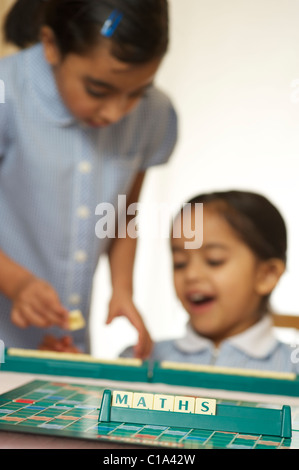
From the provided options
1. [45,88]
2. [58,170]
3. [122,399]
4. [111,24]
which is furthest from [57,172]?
[122,399]

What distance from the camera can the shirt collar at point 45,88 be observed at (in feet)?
3.91

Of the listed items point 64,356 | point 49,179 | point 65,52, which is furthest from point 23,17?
point 64,356

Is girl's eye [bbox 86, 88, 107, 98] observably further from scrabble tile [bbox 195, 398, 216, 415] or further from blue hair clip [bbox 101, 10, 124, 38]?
scrabble tile [bbox 195, 398, 216, 415]

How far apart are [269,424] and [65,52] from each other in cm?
75

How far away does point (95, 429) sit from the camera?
749mm

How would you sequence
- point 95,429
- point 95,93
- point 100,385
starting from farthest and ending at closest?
point 95,93, point 100,385, point 95,429

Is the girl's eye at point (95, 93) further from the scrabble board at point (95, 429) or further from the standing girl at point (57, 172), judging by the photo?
the scrabble board at point (95, 429)

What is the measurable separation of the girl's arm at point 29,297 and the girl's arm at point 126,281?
11 centimetres

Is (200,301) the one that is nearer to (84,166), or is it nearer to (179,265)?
(179,265)

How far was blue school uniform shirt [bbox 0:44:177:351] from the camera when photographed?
1194 millimetres

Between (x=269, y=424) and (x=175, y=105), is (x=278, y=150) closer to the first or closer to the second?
(x=175, y=105)

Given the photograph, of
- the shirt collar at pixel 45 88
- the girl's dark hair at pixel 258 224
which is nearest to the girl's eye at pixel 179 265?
the girl's dark hair at pixel 258 224

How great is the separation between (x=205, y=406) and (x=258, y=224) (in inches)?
17.0

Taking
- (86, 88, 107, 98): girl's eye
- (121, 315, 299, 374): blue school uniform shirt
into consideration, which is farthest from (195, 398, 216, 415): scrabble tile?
(86, 88, 107, 98): girl's eye
